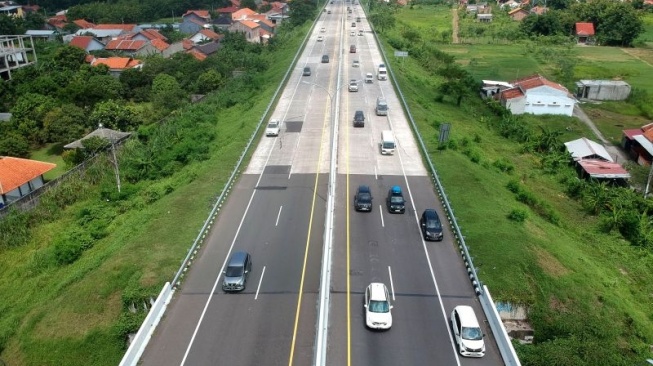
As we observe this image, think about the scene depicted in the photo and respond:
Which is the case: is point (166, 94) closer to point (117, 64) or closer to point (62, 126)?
point (62, 126)

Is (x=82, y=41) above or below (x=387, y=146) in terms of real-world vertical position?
above

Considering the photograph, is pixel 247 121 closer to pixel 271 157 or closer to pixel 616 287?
pixel 271 157

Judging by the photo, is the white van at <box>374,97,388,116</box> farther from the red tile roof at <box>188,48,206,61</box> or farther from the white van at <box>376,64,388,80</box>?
the red tile roof at <box>188,48,206,61</box>

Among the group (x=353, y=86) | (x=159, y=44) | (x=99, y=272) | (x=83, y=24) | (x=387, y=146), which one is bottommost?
(x=99, y=272)

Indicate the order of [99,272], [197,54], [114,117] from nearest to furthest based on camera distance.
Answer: [99,272], [114,117], [197,54]

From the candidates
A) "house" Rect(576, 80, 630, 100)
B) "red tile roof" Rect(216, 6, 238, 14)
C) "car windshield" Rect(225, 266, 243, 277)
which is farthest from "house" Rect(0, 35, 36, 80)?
"house" Rect(576, 80, 630, 100)

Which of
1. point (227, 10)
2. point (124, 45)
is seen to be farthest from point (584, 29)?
point (124, 45)

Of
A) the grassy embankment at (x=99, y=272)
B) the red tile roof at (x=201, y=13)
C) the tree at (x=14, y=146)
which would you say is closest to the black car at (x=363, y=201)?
the grassy embankment at (x=99, y=272)
